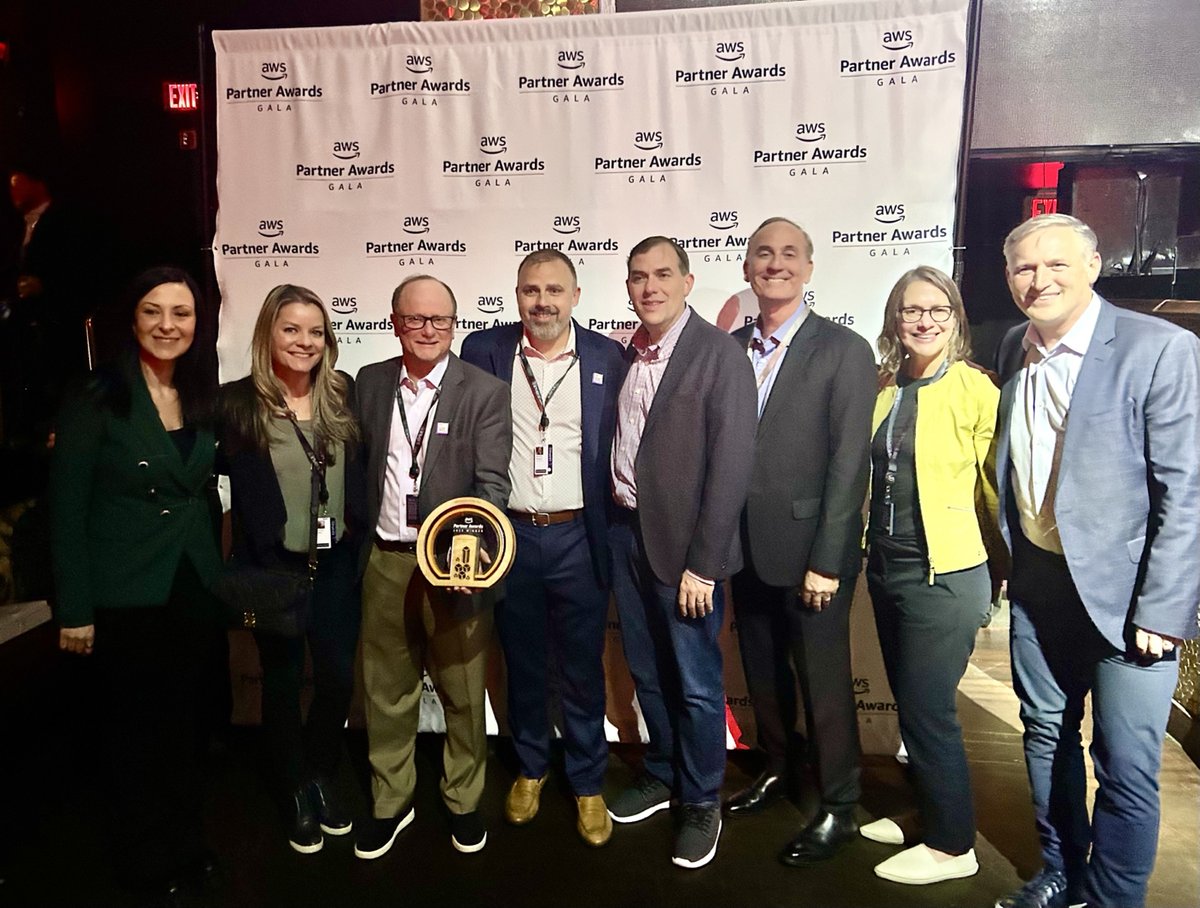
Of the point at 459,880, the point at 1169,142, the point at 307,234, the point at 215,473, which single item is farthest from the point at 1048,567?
the point at 307,234

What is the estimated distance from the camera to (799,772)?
283 centimetres

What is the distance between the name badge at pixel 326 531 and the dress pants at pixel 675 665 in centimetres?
90

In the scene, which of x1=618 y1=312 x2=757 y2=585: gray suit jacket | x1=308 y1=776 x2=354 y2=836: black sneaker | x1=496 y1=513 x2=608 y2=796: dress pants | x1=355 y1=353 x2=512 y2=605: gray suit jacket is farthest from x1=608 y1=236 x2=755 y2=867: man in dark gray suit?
x1=308 y1=776 x2=354 y2=836: black sneaker

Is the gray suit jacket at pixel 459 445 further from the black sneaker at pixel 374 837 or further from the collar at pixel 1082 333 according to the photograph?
the collar at pixel 1082 333

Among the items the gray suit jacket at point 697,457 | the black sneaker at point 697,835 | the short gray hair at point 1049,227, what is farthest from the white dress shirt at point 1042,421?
the black sneaker at point 697,835

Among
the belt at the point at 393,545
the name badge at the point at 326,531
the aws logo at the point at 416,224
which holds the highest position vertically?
the aws logo at the point at 416,224

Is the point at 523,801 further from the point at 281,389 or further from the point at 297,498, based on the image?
the point at 281,389

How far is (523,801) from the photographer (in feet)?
8.92

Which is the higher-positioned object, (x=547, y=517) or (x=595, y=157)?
(x=595, y=157)

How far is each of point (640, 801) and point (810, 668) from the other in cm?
79

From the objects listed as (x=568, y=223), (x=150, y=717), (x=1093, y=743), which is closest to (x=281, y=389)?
(x=150, y=717)

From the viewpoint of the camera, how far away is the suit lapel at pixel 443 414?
247 centimetres

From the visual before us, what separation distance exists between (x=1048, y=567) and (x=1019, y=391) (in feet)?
1.75

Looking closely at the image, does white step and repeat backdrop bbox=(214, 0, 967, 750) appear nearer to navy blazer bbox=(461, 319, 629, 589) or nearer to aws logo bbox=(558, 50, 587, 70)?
aws logo bbox=(558, 50, 587, 70)
